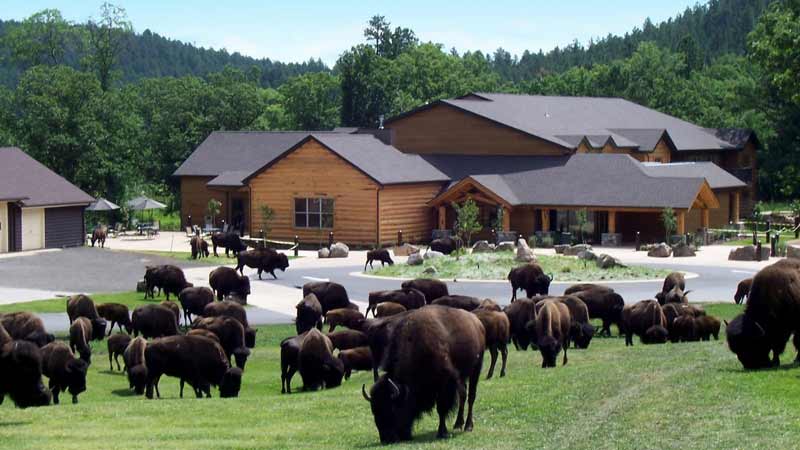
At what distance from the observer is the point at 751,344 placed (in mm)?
20344

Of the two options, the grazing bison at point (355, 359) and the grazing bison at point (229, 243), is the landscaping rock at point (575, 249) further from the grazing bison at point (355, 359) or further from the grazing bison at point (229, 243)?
the grazing bison at point (355, 359)

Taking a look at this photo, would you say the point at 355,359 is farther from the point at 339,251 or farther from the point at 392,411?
the point at 339,251

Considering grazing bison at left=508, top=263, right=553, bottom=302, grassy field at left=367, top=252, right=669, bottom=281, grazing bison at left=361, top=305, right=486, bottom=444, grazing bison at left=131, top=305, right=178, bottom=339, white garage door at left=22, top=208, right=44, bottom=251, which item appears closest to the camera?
grazing bison at left=361, top=305, right=486, bottom=444

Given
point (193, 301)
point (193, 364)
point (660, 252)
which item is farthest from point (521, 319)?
point (660, 252)

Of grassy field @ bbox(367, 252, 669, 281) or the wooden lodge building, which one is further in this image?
the wooden lodge building

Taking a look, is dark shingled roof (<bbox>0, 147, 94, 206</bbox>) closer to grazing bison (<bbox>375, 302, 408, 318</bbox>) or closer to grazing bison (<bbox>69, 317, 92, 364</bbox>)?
grazing bison (<bbox>375, 302, 408, 318</bbox>)

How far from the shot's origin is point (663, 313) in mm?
30531

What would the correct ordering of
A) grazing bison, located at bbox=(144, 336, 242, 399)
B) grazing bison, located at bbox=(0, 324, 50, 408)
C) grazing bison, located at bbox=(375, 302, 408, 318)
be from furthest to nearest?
grazing bison, located at bbox=(375, 302, 408, 318), grazing bison, located at bbox=(144, 336, 242, 399), grazing bison, located at bbox=(0, 324, 50, 408)

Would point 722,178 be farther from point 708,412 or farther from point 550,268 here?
point 708,412

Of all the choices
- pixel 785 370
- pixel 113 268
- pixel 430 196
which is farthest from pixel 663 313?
pixel 430 196

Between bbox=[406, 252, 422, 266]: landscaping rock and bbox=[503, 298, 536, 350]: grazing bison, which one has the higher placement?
bbox=[406, 252, 422, 266]: landscaping rock

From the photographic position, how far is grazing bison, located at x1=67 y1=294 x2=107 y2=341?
3114cm

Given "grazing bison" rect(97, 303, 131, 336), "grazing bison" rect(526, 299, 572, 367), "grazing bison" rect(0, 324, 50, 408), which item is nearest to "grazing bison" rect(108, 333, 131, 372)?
"grazing bison" rect(97, 303, 131, 336)

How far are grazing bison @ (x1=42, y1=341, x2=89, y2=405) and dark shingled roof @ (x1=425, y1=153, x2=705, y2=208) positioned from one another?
40424 mm
